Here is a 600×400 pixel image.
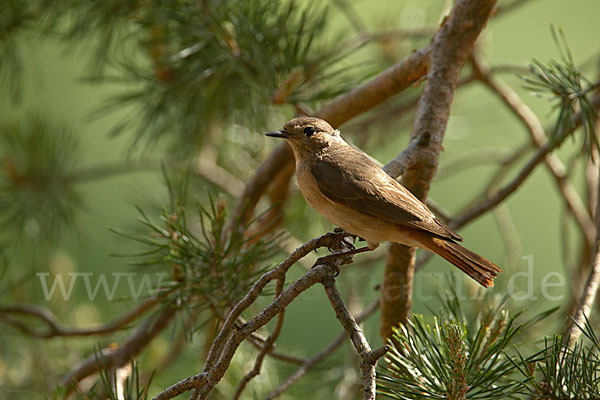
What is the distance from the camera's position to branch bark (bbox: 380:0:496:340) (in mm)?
1193

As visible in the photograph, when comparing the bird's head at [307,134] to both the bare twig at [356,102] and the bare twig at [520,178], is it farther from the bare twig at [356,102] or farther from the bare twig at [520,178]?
the bare twig at [520,178]

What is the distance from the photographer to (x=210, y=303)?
1206mm

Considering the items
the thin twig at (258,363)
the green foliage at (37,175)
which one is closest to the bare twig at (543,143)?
the thin twig at (258,363)

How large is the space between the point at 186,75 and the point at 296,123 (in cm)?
37

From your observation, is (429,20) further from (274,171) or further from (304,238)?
(274,171)

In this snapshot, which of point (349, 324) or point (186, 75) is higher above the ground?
point (186, 75)

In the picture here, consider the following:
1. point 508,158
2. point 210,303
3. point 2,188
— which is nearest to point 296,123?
point 210,303

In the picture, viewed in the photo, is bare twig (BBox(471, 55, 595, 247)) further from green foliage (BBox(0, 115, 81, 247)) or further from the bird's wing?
green foliage (BBox(0, 115, 81, 247))

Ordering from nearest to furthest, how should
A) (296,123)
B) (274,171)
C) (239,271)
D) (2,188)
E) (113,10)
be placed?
(239,271) < (296,123) < (274,171) < (113,10) < (2,188)

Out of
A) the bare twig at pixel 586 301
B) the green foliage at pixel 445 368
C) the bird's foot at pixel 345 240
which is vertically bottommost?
the green foliage at pixel 445 368

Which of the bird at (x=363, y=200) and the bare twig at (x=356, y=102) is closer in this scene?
the bird at (x=363, y=200)

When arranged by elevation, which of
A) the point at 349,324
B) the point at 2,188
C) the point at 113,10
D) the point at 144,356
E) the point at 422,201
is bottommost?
the point at 349,324

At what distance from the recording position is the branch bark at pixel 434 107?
1.19m

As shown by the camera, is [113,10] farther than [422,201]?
Yes
